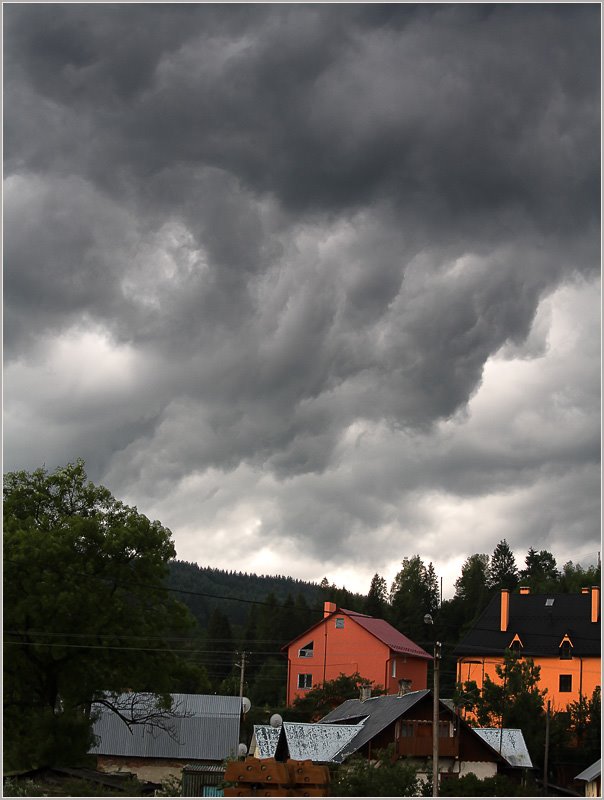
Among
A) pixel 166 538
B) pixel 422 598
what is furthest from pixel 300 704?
pixel 422 598

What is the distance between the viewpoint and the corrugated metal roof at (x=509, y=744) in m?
37.5

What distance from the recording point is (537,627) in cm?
6066

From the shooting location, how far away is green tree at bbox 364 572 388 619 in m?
89.8

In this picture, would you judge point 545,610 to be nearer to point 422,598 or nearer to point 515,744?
point 515,744

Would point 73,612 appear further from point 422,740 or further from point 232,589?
point 232,589

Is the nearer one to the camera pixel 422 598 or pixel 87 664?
pixel 87 664

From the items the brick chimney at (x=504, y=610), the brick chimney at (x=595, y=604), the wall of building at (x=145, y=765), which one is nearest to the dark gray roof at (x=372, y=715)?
the wall of building at (x=145, y=765)

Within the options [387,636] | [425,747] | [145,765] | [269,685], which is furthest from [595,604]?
[145,765]

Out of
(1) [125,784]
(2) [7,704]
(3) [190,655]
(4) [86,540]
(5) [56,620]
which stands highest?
(4) [86,540]

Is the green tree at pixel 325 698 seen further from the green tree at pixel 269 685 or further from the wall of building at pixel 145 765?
the green tree at pixel 269 685

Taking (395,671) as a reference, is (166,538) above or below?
above

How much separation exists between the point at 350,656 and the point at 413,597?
31.4 m

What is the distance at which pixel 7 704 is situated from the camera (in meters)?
25.8

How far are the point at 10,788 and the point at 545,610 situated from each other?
5024 centimetres
